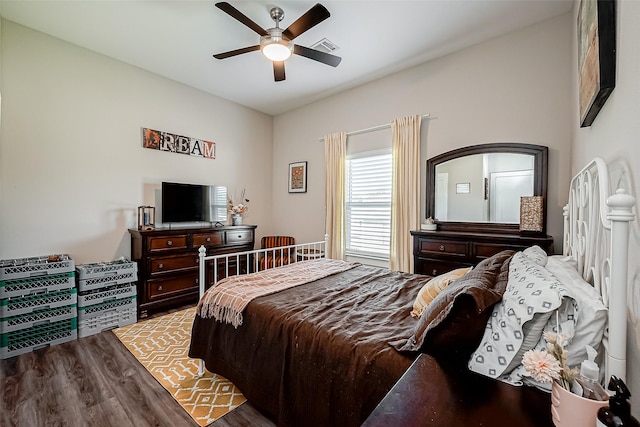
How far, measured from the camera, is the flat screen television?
11.4 feet

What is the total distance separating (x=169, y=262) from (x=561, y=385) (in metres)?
3.54

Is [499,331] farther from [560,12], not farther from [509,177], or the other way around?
[560,12]

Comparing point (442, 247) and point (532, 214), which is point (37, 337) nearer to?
point (442, 247)

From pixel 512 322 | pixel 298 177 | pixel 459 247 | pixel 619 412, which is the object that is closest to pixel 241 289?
pixel 512 322

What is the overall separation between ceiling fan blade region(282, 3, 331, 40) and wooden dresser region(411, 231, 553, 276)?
83.2 inches

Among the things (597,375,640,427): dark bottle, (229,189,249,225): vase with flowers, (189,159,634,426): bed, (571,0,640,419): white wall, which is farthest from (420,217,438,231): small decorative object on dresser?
(229,189,249,225): vase with flowers

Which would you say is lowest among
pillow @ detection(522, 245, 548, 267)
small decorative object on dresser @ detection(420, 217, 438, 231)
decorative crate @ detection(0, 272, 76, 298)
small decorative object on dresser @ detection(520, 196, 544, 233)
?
decorative crate @ detection(0, 272, 76, 298)

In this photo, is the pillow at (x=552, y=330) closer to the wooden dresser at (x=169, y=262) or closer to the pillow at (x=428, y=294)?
the pillow at (x=428, y=294)

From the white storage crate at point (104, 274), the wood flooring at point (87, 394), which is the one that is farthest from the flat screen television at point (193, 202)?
the wood flooring at point (87, 394)

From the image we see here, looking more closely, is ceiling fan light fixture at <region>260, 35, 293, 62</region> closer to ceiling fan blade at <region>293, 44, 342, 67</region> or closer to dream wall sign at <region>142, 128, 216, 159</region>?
ceiling fan blade at <region>293, 44, 342, 67</region>

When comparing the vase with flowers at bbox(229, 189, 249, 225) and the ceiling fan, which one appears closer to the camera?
the ceiling fan

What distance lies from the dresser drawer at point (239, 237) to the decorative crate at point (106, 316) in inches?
50.8

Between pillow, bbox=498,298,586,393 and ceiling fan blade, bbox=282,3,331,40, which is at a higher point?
ceiling fan blade, bbox=282,3,331,40

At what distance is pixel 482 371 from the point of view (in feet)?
3.06
